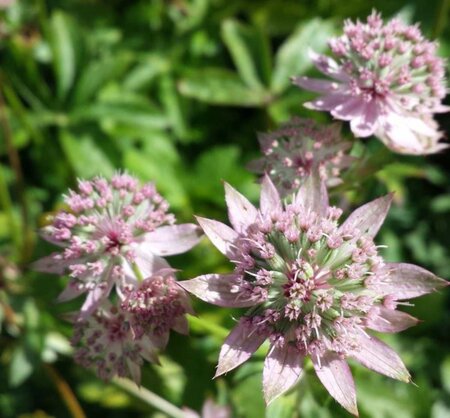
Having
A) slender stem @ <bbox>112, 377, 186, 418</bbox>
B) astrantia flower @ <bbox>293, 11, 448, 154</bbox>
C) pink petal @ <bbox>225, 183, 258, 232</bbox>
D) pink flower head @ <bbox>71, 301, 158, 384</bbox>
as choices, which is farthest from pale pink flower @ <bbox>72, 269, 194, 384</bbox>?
astrantia flower @ <bbox>293, 11, 448, 154</bbox>

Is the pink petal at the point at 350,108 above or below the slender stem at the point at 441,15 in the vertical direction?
above

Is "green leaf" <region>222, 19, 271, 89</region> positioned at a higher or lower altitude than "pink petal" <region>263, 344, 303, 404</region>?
higher

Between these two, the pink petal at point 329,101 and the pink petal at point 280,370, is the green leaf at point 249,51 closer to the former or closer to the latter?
the pink petal at point 329,101

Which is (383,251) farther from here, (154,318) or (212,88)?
(154,318)

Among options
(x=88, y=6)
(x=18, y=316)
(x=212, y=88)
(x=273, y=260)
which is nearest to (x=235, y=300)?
(x=273, y=260)

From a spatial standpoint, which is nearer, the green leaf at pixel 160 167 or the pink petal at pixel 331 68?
the pink petal at pixel 331 68

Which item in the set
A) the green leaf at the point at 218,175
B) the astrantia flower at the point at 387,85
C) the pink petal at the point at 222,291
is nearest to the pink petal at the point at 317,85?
the astrantia flower at the point at 387,85

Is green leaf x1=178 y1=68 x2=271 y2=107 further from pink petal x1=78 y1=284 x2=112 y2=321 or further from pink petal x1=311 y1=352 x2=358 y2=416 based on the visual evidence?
pink petal x1=311 y1=352 x2=358 y2=416
